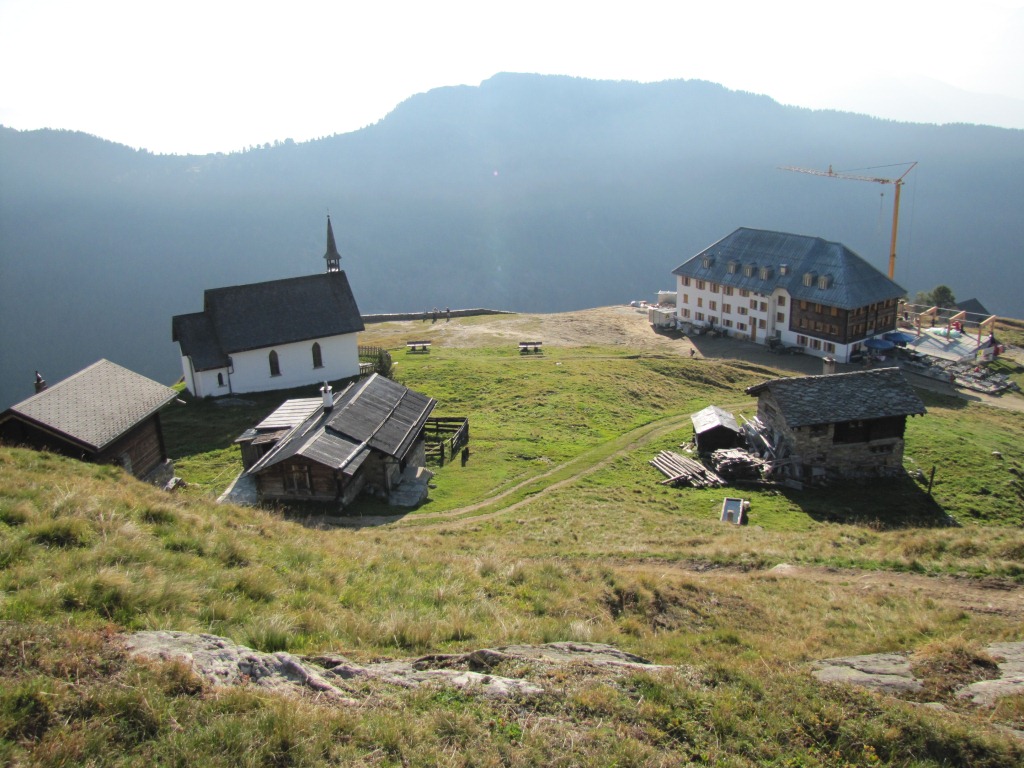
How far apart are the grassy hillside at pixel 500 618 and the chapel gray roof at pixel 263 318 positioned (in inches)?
1016

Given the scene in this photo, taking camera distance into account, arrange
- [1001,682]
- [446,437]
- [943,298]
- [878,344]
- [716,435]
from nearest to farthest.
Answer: [1001,682] → [716,435] → [446,437] → [878,344] → [943,298]

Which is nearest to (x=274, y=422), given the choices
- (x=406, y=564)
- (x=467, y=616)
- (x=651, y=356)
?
(x=406, y=564)

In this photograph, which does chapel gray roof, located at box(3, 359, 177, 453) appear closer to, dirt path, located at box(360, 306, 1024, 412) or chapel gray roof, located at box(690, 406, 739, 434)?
chapel gray roof, located at box(690, 406, 739, 434)

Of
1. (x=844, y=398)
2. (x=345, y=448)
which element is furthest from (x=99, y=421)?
(x=844, y=398)

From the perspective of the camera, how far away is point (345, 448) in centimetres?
3253

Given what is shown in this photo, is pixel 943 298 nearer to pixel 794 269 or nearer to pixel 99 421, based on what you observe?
pixel 794 269

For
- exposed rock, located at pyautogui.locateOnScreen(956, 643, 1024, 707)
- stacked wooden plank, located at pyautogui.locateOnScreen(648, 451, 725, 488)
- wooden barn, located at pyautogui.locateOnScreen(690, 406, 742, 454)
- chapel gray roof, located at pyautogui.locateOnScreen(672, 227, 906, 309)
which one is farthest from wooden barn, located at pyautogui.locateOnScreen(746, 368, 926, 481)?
chapel gray roof, located at pyautogui.locateOnScreen(672, 227, 906, 309)

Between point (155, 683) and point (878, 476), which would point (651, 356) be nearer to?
point (878, 476)

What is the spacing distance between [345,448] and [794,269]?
56.3 metres

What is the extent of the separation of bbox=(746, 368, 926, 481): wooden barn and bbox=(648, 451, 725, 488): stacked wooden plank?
3.74m

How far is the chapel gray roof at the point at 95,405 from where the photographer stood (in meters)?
27.2

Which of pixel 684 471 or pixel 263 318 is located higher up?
pixel 263 318

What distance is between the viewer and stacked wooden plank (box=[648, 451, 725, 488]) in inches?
1473

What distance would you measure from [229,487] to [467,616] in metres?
23.8
